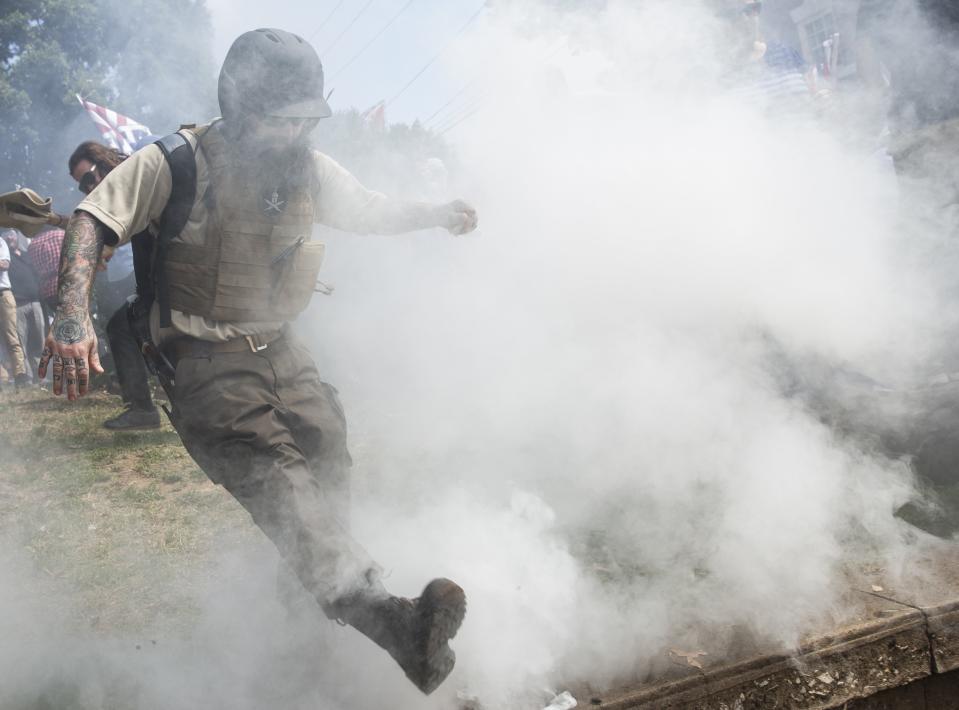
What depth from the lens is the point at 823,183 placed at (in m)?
4.92

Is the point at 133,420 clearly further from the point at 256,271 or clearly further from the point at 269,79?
the point at 269,79

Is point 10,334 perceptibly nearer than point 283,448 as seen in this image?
No

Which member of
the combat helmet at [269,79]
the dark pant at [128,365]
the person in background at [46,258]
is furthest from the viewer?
the person in background at [46,258]

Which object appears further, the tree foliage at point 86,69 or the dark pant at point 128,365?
the tree foliage at point 86,69

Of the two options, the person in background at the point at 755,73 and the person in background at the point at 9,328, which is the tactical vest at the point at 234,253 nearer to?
the person in background at the point at 755,73

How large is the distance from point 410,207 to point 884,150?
11.9ft

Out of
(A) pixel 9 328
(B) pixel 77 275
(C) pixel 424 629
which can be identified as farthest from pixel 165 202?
(A) pixel 9 328

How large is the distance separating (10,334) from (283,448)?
740 cm

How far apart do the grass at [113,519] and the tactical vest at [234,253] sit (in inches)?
51.5

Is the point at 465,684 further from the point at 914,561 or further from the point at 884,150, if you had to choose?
the point at 884,150

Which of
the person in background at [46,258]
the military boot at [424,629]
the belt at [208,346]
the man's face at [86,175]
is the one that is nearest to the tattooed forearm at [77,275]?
the belt at [208,346]

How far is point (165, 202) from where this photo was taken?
2.55 meters

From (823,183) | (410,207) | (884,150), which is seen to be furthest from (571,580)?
(884,150)

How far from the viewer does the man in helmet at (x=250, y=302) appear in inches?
91.1
